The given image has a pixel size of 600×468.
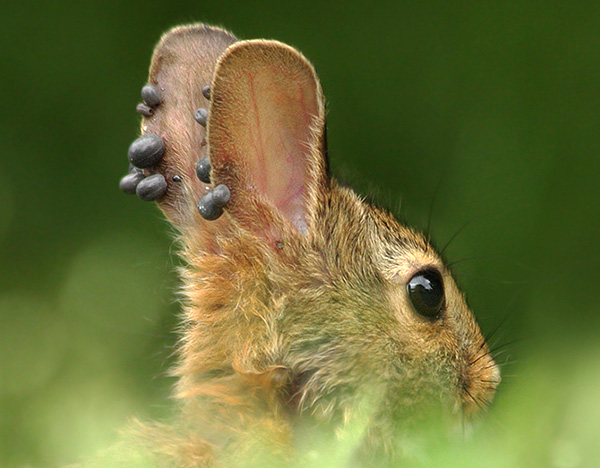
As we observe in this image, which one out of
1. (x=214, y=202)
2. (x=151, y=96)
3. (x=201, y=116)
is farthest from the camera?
(x=151, y=96)

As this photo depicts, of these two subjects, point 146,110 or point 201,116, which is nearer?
point 201,116

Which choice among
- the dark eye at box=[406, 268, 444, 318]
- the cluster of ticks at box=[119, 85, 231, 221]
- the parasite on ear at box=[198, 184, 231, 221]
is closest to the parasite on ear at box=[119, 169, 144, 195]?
the cluster of ticks at box=[119, 85, 231, 221]

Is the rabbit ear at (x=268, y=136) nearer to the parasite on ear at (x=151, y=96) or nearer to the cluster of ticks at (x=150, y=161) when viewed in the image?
the cluster of ticks at (x=150, y=161)

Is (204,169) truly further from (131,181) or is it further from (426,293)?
(426,293)

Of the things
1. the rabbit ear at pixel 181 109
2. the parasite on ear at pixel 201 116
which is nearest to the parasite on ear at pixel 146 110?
the rabbit ear at pixel 181 109

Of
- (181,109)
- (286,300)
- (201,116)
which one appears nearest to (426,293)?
(286,300)

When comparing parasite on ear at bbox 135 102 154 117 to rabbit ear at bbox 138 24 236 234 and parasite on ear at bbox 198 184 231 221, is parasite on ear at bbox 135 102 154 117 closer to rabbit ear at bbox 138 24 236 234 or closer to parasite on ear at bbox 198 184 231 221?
rabbit ear at bbox 138 24 236 234

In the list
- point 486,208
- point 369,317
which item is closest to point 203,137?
point 369,317
